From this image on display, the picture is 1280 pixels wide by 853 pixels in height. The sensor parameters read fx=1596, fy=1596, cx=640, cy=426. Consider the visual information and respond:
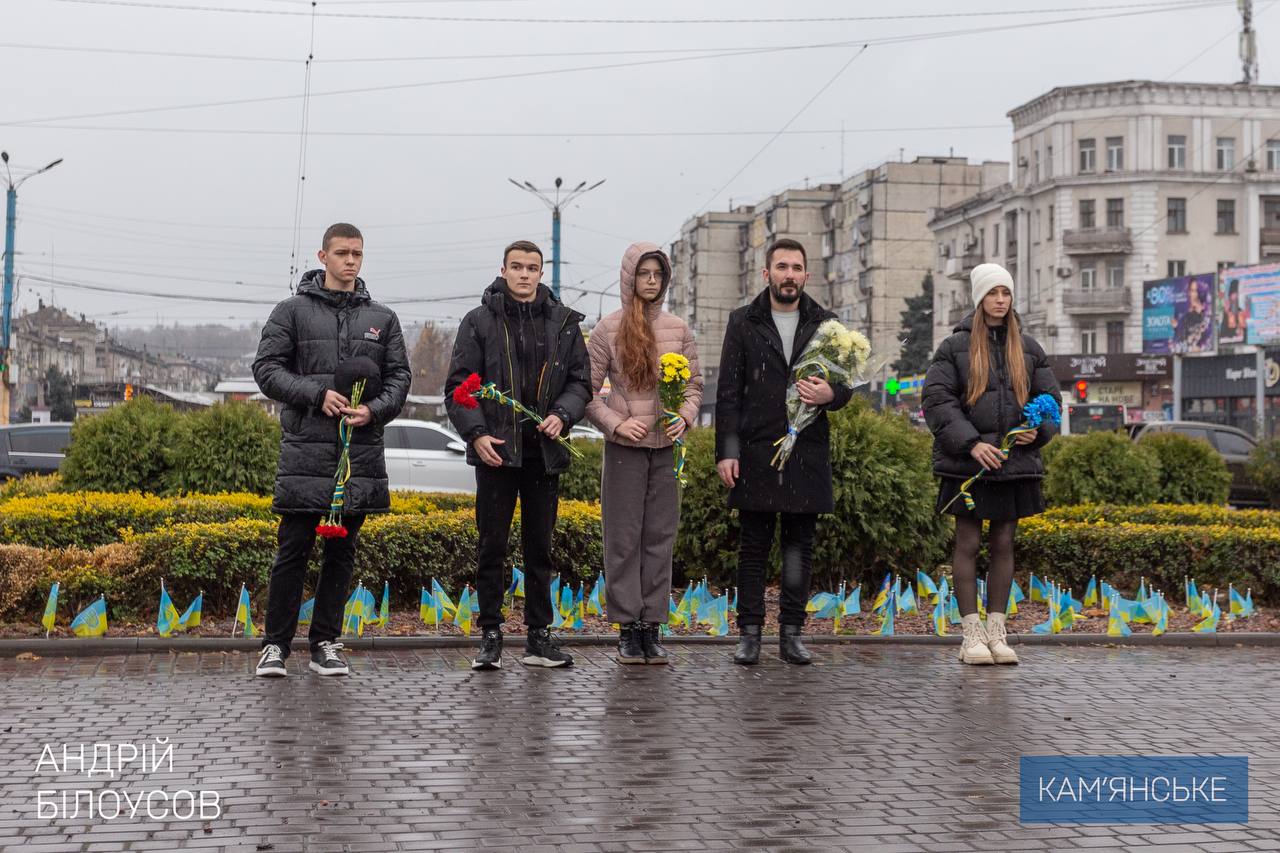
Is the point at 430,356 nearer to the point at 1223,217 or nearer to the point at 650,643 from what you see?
the point at 1223,217

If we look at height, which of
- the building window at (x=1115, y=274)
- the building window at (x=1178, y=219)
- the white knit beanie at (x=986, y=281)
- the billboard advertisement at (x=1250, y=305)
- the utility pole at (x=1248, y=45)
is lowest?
the white knit beanie at (x=986, y=281)

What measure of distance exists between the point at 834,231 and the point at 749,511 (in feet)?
327

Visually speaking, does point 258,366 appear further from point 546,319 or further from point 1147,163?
point 1147,163

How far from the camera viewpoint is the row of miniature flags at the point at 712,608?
29.1 feet

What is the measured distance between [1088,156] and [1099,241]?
13.0 feet

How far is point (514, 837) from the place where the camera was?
4.80 meters

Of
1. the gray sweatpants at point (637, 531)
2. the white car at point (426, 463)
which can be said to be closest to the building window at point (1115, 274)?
the white car at point (426, 463)

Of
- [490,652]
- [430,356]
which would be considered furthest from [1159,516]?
[430,356]

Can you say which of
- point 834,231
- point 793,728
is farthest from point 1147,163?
point 793,728

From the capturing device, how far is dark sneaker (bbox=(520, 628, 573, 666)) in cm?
827

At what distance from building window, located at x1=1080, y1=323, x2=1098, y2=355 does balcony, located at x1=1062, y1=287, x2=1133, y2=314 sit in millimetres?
1071

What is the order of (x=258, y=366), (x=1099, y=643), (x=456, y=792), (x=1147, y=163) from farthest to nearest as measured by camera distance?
(x=1147, y=163) < (x=1099, y=643) < (x=258, y=366) < (x=456, y=792)

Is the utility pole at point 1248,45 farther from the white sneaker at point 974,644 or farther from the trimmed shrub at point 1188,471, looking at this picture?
the white sneaker at point 974,644

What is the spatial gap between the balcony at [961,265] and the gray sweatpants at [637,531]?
71552 mm
